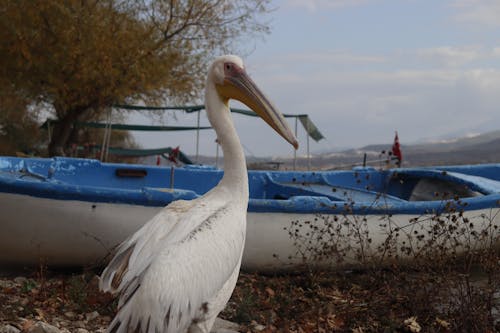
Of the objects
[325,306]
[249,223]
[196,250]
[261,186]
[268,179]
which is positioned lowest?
[325,306]

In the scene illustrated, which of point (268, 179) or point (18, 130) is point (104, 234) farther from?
point (18, 130)

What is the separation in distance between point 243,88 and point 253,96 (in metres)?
0.08

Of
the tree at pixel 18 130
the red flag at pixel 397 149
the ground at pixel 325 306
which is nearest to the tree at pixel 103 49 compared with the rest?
the tree at pixel 18 130

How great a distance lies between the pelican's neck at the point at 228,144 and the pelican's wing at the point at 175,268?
221 millimetres

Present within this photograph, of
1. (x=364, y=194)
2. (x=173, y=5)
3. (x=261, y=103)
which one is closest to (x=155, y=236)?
(x=261, y=103)

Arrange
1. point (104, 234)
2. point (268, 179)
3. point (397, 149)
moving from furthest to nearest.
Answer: point (397, 149) < point (268, 179) < point (104, 234)

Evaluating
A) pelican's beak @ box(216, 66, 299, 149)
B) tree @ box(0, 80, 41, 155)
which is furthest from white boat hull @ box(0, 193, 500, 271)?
tree @ box(0, 80, 41, 155)

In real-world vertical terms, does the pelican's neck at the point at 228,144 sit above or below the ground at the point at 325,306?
above

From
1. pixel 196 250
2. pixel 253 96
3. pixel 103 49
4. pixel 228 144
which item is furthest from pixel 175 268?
pixel 103 49

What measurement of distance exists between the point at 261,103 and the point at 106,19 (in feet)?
38.6

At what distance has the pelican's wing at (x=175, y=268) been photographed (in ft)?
9.09

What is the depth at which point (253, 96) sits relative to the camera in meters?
3.72

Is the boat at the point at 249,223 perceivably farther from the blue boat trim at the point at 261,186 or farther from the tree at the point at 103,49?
the tree at the point at 103,49

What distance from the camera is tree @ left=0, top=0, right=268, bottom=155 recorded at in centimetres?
1362
